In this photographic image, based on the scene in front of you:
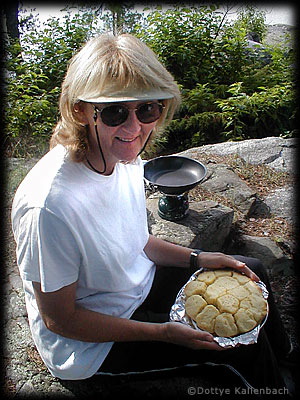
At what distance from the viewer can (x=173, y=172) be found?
2.90 meters

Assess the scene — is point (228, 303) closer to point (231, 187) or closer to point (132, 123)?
point (132, 123)

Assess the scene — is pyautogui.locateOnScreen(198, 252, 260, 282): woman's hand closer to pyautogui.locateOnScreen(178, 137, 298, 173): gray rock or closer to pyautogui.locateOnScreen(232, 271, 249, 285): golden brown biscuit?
pyautogui.locateOnScreen(232, 271, 249, 285): golden brown biscuit

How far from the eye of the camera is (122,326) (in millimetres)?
1562

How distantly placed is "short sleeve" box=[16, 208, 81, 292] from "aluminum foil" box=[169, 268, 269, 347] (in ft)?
1.81

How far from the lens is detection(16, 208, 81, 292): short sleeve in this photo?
1.34 m

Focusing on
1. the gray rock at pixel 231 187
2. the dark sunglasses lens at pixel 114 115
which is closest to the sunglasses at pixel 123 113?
the dark sunglasses lens at pixel 114 115

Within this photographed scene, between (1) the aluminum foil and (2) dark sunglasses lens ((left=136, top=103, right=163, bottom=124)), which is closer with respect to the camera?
(2) dark sunglasses lens ((left=136, top=103, right=163, bottom=124))

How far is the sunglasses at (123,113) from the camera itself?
4.60 ft

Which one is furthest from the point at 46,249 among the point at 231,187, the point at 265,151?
the point at 265,151

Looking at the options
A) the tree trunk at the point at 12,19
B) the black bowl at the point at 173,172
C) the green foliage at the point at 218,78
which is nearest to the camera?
the black bowl at the point at 173,172

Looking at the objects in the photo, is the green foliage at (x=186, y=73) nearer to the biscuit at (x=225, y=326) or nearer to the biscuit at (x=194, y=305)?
the biscuit at (x=194, y=305)

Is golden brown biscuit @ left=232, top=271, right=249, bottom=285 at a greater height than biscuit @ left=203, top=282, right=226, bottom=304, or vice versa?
golden brown biscuit @ left=232, top=271, right=249, bottom=285

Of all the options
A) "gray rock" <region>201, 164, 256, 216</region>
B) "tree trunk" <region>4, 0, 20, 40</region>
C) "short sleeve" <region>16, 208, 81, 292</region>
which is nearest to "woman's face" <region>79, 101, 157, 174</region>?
"short sleeve" <region>16, 208, 81, 292</region>

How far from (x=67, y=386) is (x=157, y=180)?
4.80 ft
